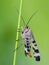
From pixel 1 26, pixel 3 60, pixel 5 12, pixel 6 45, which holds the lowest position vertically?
pixel 3 60

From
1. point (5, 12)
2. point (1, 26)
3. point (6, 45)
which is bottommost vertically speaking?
point (6, 45)

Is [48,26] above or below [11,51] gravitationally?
above

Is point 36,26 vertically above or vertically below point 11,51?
above

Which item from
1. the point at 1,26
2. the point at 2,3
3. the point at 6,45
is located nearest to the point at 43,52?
Answer: the point at 6,45

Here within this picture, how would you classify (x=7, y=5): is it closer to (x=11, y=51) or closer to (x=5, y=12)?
(x=5, y=12)

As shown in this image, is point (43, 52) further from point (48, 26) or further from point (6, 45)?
point (6, 45)

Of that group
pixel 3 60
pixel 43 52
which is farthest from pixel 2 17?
pixel 43 52
